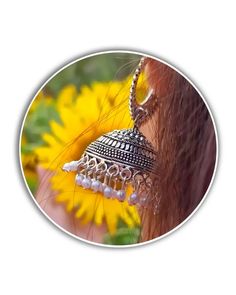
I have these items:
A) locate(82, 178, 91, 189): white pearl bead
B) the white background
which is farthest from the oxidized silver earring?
the white background

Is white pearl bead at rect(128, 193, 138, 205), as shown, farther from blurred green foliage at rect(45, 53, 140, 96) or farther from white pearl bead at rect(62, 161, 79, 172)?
blurred green foliage at rect(45, 53, 140, 96)

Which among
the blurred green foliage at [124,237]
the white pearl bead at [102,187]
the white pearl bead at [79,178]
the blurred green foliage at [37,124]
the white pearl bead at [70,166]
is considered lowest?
the blurred green foliage at [124,237]

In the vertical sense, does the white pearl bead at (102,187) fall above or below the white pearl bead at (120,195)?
above

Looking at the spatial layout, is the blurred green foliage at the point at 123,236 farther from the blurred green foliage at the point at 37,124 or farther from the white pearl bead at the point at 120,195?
the blurred green foliage at the point at 37,124

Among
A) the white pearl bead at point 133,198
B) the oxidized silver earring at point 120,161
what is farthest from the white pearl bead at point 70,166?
the white pearl bead at point 133,198
